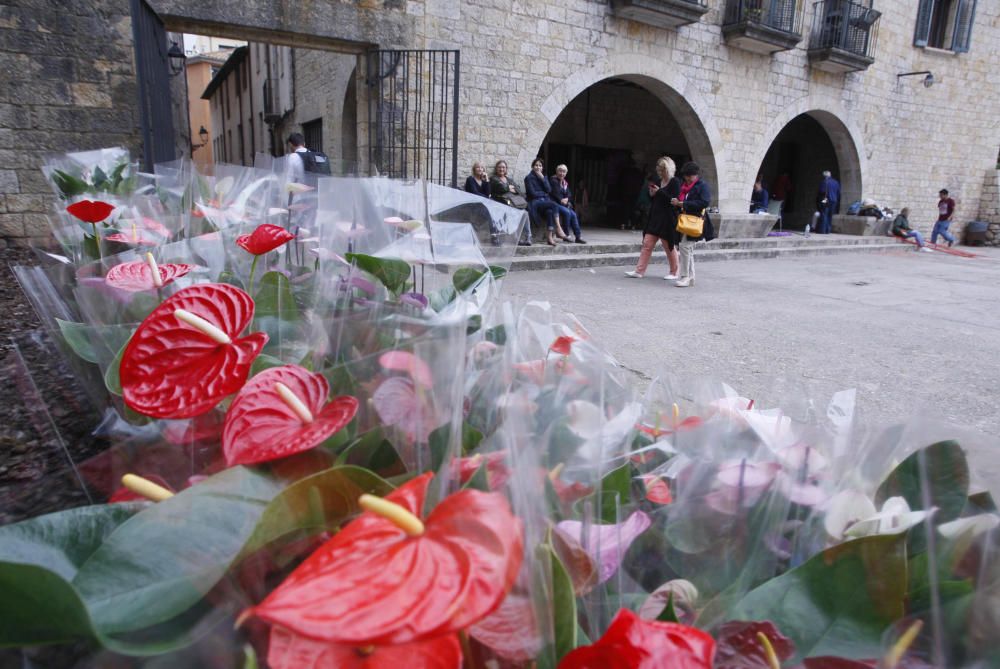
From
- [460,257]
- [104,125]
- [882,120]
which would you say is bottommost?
[460,257]

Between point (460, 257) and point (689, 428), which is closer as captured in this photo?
point (689, 428)

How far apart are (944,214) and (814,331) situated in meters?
12.7

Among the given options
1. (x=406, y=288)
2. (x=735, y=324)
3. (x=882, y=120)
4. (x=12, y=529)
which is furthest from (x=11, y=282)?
(x=882, y=120)

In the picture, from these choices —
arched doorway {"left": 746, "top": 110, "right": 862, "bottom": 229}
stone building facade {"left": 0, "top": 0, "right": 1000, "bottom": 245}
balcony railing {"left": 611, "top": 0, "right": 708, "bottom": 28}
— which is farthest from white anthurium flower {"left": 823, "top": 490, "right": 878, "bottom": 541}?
arched doorway {"left": 746, "top": 110, "right": 862, "bottom": 229}

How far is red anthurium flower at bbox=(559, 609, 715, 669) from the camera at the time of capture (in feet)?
1.11

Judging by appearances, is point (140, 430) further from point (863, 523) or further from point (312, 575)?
point (863, 523)

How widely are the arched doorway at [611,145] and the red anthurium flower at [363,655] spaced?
13515mm

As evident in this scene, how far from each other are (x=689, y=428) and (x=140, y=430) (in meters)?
0.57

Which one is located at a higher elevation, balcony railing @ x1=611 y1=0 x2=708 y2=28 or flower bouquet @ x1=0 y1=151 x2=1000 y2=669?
balcony railing @ x1=611 y1=0 x2=708 y2=28

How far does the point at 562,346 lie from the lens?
33.8 inches

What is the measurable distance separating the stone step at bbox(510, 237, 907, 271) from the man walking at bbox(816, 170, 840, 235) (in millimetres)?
1201

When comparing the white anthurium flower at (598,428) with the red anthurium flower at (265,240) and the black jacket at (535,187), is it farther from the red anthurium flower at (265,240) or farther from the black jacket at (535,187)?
the black jacket at (535,187)

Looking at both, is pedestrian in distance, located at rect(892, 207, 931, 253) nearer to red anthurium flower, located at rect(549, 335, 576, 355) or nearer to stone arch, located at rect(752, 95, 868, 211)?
stone arch, located at rect(752, 95, 868, 211)

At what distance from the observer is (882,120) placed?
1345cm
